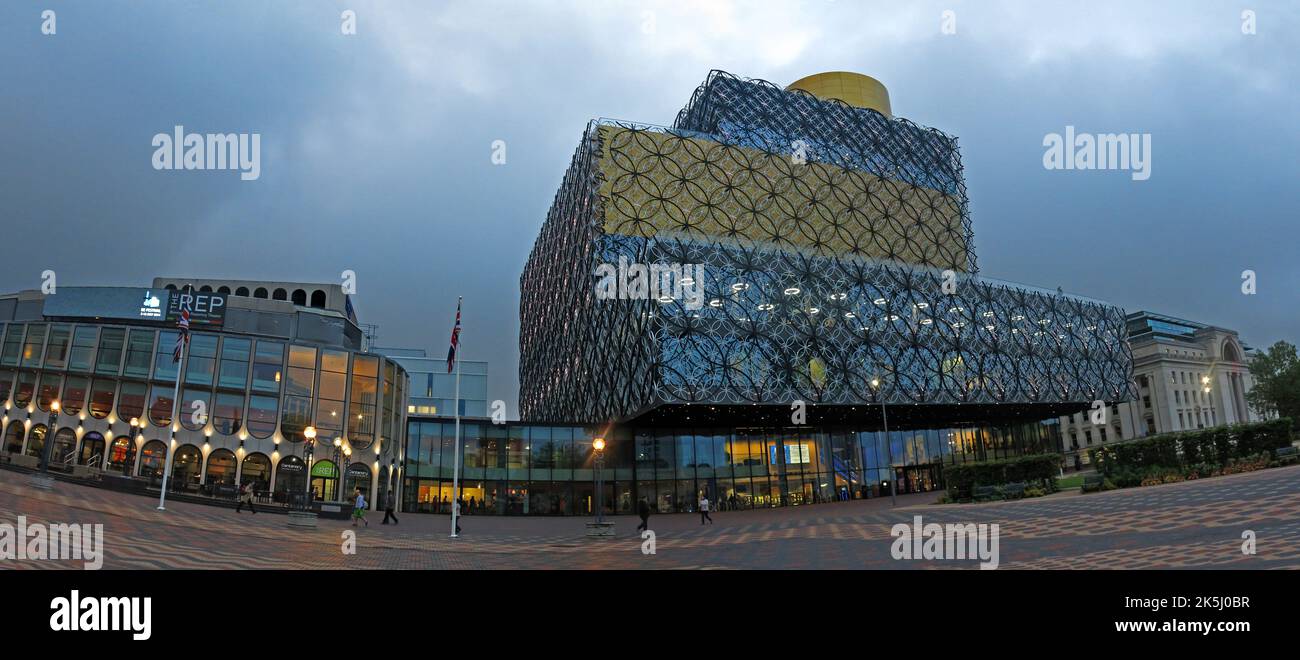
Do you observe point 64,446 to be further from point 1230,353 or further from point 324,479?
point 1230,353

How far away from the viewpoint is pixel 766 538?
85.0ft

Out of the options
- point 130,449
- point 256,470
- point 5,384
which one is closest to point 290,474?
point 256,470

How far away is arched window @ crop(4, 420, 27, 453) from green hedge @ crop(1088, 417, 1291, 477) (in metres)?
72.2

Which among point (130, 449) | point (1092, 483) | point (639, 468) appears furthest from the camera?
point (639, 468)

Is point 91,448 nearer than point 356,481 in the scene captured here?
Yes

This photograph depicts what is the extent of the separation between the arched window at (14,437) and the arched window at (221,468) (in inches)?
545

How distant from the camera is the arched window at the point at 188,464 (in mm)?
51000

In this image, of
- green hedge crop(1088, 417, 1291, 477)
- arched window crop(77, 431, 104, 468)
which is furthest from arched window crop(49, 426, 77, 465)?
green hedge crop(1088, 417, 1291, 477)

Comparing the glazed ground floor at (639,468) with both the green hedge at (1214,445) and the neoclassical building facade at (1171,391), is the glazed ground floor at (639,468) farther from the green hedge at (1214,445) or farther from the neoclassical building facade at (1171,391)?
the neoclassical building facade at (1171,391)

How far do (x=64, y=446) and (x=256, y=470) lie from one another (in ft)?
45.4

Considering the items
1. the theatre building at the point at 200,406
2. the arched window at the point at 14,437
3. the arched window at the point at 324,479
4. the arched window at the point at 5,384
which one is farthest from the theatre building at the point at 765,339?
the arched window at the point at 5,384
